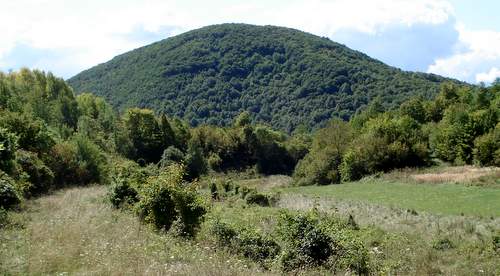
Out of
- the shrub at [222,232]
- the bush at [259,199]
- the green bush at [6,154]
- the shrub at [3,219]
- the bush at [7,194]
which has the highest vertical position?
the green bush at [6,154]

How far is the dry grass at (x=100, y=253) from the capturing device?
835cm

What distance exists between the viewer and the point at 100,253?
9.38 metres

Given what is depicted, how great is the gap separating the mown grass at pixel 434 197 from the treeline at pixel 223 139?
12.7 meters

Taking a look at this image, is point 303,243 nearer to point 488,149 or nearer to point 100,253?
point 100,253

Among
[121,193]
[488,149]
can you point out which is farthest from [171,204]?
[488,149]

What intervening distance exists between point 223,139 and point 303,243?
249ft

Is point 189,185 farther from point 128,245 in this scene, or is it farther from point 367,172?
point 367,172

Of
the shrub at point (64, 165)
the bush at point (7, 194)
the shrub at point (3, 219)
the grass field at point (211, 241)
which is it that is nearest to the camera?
the grass field at point (211, 241)

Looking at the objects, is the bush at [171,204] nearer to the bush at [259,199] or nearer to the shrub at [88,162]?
the bush at [259,199]

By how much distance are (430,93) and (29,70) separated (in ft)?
319

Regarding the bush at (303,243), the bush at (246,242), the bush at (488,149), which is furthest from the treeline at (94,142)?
the bush at (488,149)

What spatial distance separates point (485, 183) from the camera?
37.4 m

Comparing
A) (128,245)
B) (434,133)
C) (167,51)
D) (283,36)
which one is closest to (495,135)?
(434,133)

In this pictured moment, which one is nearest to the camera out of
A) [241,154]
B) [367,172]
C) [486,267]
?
[486,267]
